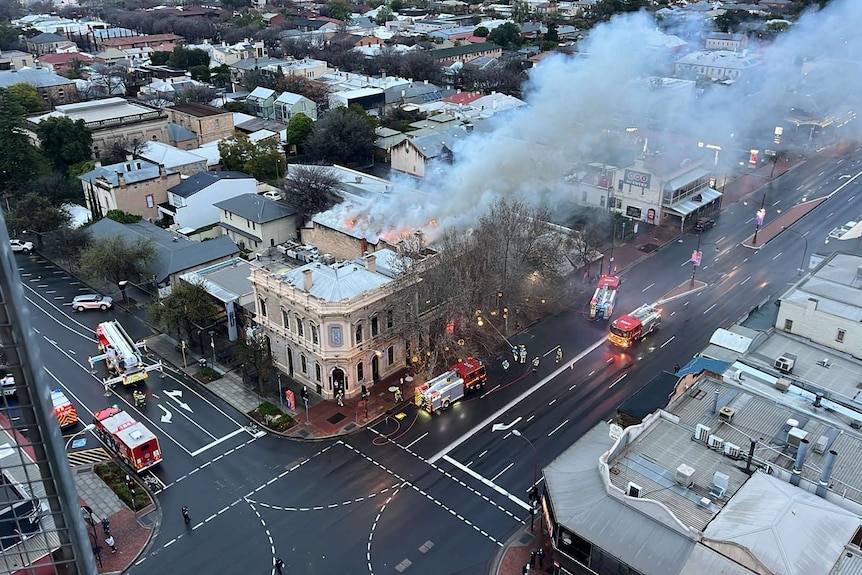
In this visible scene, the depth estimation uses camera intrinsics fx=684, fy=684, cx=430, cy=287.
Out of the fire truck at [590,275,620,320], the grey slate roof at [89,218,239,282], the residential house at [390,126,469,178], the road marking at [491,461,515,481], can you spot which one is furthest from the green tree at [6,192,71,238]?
the road marking at [491,461,515,481]

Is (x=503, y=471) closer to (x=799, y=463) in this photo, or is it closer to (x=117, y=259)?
(x=799, y=463)

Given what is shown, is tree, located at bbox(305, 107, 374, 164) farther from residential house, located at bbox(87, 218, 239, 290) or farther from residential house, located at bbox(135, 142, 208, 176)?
residential house, located at bbox(87, 218, 239, 290)

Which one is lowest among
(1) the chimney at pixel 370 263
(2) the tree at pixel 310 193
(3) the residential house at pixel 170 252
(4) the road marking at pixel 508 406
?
(4) the road marking at pixel 508 406

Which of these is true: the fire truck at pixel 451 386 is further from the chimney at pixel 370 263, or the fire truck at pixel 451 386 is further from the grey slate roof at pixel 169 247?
the grey slate roof at pixel 169 247

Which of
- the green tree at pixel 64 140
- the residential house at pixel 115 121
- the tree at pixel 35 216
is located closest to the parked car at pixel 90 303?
the tree at pixel 35 216

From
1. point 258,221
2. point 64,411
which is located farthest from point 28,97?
point 64,411

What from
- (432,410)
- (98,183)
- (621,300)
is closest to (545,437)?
(432,410)

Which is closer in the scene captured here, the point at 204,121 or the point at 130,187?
the point at 130,187

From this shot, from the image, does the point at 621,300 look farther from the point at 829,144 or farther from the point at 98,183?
the point at 829,144
